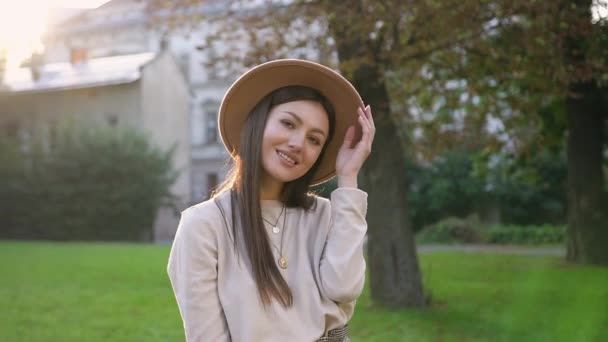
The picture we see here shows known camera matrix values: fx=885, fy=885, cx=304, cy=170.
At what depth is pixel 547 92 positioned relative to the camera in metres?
10.8

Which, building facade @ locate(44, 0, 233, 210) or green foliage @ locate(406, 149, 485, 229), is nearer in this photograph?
green foliage @ locate(406, 149, 485, 229)

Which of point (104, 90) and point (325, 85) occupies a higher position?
point (104, 90)

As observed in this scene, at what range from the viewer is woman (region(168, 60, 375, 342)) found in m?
2.65

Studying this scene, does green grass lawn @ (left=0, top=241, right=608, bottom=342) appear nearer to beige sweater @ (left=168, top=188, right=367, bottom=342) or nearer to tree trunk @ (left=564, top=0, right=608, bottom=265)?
tree trunk @ (left=564, top=0, right=608, bottom=265)

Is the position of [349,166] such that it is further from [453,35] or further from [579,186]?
[579,186]

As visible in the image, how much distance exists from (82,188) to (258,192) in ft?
99.1

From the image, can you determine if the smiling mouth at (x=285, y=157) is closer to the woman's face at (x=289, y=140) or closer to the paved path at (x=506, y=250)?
the woman's face at (x=289, y=140)

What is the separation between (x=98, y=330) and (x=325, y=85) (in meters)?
6.95

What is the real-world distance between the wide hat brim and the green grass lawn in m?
5.86

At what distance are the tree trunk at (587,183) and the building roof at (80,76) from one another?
25.8 meters

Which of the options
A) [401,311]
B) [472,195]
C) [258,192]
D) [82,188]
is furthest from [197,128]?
[258,192]

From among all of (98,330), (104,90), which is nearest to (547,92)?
(98,330)

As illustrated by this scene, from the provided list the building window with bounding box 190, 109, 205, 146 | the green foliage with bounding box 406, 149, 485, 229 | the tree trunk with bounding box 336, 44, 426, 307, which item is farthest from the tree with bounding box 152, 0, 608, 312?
the building window with bounding box 190, 109, 205, 146

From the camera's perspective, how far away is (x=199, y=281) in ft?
8.63
